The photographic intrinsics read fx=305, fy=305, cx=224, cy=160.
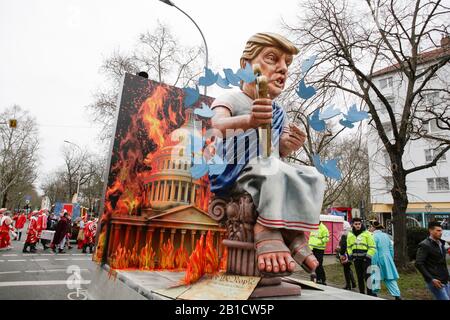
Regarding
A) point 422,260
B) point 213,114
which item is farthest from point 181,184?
point 422,260

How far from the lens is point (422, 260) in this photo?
4316 millimetres

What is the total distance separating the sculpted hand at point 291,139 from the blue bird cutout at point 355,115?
0.43 meters

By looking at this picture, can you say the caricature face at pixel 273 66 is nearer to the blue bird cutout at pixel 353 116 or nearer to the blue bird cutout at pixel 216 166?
the blue bird cutout at pixel 353 116

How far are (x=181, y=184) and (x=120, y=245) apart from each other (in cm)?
127

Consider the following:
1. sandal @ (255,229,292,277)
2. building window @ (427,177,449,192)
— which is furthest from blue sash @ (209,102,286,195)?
building window @ (427,177,449,192)

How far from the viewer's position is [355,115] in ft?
8.72

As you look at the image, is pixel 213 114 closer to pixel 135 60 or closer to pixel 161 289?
pixel 161 289

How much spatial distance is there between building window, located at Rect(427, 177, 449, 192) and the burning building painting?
21.6 m

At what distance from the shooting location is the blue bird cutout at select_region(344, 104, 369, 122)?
2.64m

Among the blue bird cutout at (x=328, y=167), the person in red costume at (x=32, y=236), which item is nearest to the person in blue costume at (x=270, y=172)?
the blue bird cutout at (x=328, y=167)

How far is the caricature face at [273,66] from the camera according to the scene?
2816 millimetres

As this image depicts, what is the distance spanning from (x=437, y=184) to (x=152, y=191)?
22796mm

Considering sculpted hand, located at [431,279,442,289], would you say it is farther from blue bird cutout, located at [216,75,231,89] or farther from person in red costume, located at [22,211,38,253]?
person in red costume, located at [22,211,38,253]
